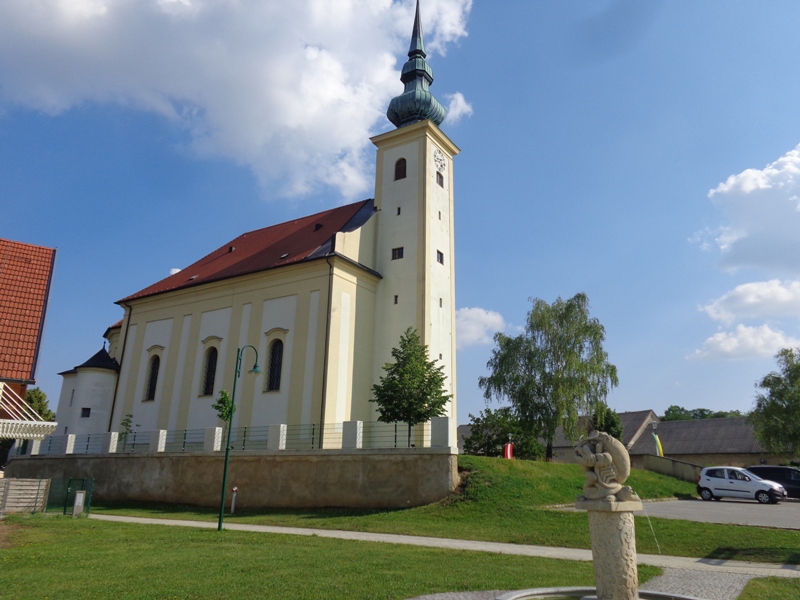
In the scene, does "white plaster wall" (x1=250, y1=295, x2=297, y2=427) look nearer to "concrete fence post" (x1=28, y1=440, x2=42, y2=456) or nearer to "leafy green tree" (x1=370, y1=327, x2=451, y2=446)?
"leafy green tree" (x1=370, y1=327, x2=451, y2=446)

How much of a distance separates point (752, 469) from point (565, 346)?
35.8 feet

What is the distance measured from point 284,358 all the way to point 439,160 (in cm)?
1360

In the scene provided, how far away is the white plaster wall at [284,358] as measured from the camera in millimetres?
26453

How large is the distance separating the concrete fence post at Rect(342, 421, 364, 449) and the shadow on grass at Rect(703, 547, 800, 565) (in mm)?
11272

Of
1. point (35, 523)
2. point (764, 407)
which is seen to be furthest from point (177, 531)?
point (764, 407)

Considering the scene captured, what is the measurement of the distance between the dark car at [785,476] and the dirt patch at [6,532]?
3051 centimetres

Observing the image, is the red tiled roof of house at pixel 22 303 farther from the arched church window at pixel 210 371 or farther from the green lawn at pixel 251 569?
the arched church window at pixel 210 371

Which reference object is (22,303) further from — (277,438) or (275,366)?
(275,366)

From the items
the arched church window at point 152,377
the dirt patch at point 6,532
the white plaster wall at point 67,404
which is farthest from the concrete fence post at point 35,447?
the dirt patch at point 6,532

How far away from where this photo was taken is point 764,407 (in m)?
44.6

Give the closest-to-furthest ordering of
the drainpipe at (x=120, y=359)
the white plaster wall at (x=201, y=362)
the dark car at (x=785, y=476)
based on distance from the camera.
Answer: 1. the dark car at (x=785, y=476)
2. the white plaster wall at (x=201, y=362)
3. the drainpipe at (x=120, y=359)

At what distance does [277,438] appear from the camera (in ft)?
72.3

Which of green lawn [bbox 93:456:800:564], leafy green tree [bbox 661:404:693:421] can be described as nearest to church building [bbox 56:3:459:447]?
green lawn [bbox 93:456:800:564]

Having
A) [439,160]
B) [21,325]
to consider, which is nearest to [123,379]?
[21,325]
